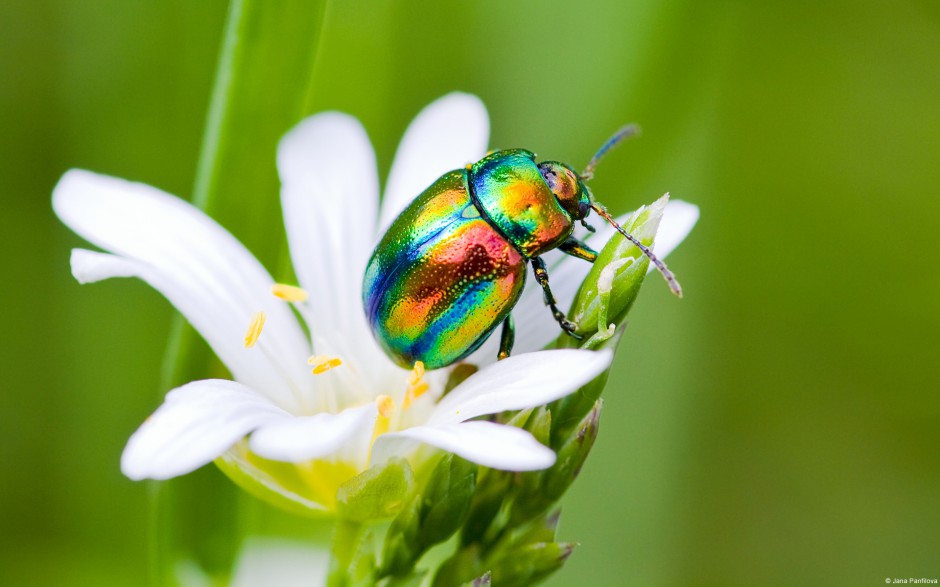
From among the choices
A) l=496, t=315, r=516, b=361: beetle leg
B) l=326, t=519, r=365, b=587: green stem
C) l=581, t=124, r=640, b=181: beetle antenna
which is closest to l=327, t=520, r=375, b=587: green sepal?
l=326, t=519, r=365, b=587: green stem

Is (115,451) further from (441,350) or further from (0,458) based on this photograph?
(441,350)

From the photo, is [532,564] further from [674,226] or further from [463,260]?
[674,226]

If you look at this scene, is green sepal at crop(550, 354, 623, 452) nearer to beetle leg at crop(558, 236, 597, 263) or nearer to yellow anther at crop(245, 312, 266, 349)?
beetle leg at crop(558, 236, 597, 263)

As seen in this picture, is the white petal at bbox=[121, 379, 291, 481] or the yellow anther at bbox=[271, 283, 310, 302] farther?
the yellow anther at bbox=[271, 283, 310, 302]

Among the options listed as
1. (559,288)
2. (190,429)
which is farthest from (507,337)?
(190,429)

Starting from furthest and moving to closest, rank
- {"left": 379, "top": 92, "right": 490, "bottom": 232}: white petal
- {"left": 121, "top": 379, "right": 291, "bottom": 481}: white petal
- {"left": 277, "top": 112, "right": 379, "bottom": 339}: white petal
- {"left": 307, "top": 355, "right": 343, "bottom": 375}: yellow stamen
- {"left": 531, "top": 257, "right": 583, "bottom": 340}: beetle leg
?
{"left": 379, "top": 92, "right": 490, "bottom": 232}: white petal → {"left": 277, "top": 112, "right": 379, "bottom": 339}: white petal → {"left": 307, "top": 355, "right": 343, "bottom": 375}: yellow stamen → {"left": 531, "top": 257, "right": 583, "bottom": 340}: beetle leg → {"left": 121, "top": 379, "right": 291, "bottom": 481}: white petal

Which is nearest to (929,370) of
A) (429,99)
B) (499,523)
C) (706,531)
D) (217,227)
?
(706,531)
